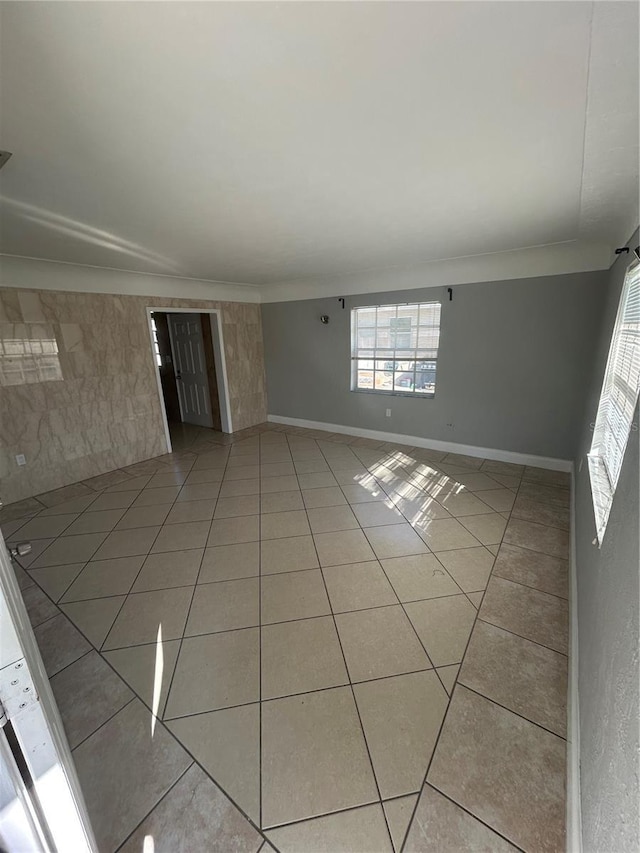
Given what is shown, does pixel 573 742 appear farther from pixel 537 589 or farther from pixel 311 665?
pixel 311 665

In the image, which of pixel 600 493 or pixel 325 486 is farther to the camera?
pixel 325 486

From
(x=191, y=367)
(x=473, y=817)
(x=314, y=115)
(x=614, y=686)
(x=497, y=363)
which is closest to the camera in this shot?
(x=614, y=686)

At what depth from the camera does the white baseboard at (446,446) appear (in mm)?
3693

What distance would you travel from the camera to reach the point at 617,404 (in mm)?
1502

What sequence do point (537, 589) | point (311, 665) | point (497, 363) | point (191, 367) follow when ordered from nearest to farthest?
1. point (311, 665)
2. point (537, 589)
3. point (497, 363)
4. point (191, 367)

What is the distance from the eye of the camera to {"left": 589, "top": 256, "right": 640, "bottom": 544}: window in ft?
4.16

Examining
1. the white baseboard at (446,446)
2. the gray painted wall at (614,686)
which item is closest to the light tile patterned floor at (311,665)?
the gray painted wall at (614,686)

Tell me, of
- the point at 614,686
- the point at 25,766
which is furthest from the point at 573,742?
the point at 25,766

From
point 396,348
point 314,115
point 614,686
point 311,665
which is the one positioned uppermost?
point 314,115

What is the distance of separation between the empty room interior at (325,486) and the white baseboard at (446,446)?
0.07 metres

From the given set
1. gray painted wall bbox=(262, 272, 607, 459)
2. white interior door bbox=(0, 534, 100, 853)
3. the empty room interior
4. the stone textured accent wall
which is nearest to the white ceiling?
the empty room interior

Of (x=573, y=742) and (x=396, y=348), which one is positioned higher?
(x=396, y=348)

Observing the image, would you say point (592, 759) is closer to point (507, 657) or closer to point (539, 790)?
point (539, 790)

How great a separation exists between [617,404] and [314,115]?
177 cm
